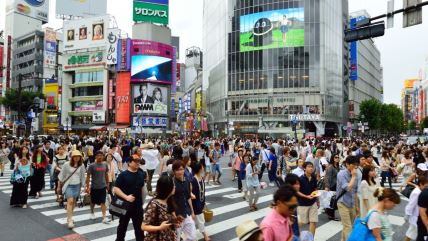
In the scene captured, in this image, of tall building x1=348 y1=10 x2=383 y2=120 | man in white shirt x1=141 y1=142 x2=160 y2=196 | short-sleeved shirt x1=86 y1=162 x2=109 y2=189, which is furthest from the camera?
tall building x1=348 y1=10 x2=383 y2=120

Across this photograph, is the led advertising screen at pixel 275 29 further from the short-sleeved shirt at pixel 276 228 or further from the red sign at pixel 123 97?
the short-sleeved shirt at pixel 276 228

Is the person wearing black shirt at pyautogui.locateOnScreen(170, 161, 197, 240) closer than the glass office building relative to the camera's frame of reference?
Yes

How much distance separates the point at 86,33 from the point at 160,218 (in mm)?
75081

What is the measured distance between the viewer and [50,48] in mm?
80062

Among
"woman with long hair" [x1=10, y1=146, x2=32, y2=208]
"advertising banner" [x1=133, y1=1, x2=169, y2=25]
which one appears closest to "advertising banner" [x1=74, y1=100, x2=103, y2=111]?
"advertising banner" [x1=133, y1=1, x2=169, y2=25]

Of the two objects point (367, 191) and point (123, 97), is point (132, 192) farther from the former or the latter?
point (123, 97)

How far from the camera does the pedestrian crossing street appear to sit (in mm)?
7852

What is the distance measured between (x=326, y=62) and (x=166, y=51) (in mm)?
29412

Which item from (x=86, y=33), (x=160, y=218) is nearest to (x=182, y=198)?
(x=160, y=218)

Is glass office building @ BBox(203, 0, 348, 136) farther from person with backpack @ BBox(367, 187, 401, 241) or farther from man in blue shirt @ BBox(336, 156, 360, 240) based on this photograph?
person with backpack @ BBox(367, 187, 401, 241)

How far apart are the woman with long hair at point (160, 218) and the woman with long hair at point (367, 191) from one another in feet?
12.7

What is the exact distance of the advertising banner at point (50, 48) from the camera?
79.4 m

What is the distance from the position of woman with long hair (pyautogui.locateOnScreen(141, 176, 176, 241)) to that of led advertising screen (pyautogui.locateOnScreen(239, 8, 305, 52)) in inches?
2329

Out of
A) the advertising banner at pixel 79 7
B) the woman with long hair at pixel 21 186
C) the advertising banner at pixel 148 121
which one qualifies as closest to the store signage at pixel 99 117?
the advertising banner at pixel 148 121
